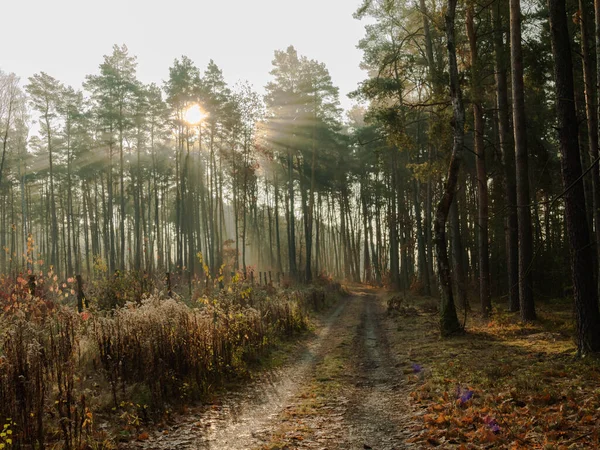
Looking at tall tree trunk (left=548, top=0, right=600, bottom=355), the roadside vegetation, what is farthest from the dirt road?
tall tree trunk (left=548, top=0, right=600, bottom=355)

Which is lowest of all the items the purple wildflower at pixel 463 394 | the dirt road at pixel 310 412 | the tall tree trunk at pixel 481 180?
the dirt road at pixel 310 412

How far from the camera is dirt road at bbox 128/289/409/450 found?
5.27 m

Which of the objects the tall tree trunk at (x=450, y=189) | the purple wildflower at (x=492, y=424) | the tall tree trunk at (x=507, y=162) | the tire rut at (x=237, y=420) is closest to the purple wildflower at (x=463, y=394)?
the purple wildflower at (x=492, y=424)

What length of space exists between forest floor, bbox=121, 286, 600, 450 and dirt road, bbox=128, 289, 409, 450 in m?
0.02

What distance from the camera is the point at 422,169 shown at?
14.0m

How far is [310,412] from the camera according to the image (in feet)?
21.1

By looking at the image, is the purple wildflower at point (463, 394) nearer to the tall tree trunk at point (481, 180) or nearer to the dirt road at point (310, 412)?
the dirt road at point (310, 412)

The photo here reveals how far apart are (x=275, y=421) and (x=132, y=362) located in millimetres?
2506

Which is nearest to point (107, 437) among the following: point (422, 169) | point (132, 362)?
point (132, 362)

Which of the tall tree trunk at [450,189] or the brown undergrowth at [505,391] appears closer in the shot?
the brown undergrowth at [505,391]

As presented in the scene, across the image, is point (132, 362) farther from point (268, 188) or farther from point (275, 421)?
point (268, 188)

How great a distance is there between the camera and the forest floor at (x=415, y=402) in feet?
15.7

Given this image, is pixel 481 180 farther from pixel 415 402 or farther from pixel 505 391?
pixel 415 402

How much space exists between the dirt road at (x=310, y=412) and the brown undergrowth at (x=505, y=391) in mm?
433
